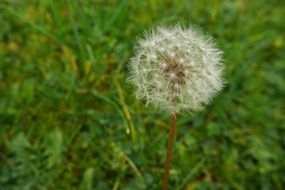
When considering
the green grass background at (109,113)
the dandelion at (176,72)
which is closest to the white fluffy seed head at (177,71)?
the dandelion at (176,72)

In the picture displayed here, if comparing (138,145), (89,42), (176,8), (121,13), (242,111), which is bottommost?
(138,145)

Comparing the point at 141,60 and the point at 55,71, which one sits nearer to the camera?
the point at 141,60

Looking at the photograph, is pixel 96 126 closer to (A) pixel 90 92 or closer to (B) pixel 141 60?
(A) pixel 90 92

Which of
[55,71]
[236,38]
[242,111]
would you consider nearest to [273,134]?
[242,111]

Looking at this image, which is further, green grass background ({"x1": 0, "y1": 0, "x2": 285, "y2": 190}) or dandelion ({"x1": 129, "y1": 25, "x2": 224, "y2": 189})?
green grass background ({"x1": 0, "y1": 0, "x2": 285, "y2": 190})

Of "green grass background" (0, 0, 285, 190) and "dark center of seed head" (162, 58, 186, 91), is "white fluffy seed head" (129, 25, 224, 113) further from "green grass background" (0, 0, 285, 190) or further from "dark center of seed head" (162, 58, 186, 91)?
"green grass background" (0, 0, 285, 190)

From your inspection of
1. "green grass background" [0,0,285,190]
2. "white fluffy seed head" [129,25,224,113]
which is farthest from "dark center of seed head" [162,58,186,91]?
"green grass background" [0,0,285,190]

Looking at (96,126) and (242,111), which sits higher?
(242,111)

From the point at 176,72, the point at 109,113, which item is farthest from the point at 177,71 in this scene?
the point at 109,113
